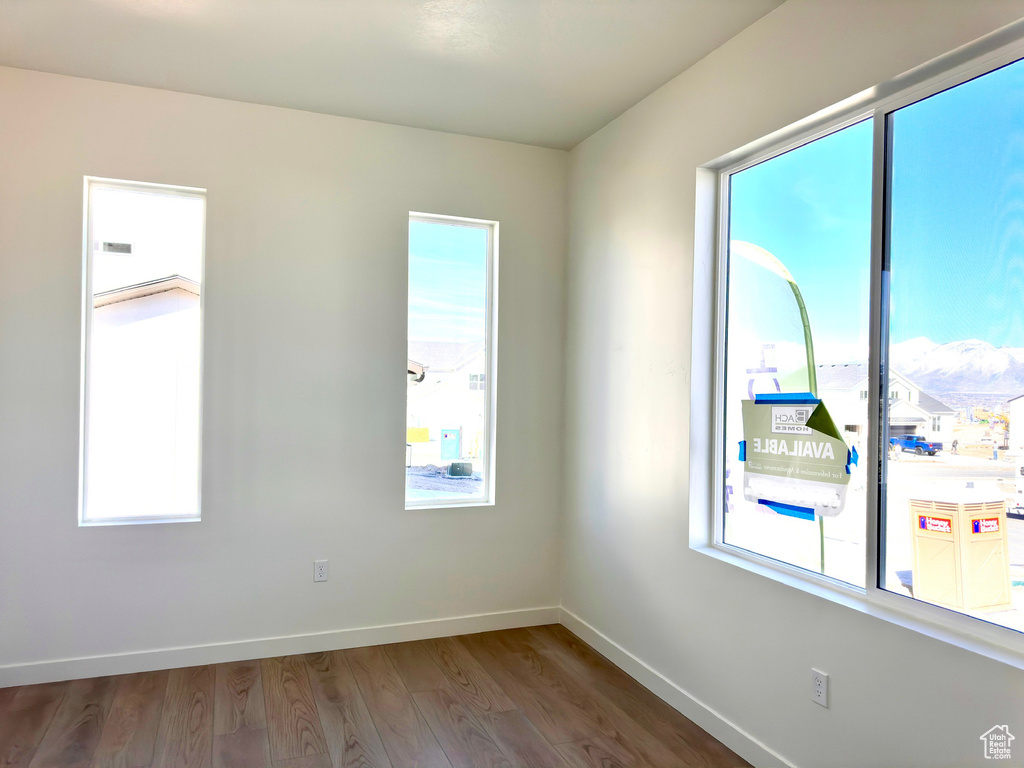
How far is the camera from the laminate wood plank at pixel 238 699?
8.80 feet

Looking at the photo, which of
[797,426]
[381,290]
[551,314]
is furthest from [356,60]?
[797,426]

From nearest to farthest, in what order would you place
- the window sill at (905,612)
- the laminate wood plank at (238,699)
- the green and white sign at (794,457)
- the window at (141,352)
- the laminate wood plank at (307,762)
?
1. the window sill at (905,612)
2. the green and white sign at (794,457)
3. the laminate wood plank at (307,762)
4. the laminate wood plank at (238,699)
5. the window at (141,352)

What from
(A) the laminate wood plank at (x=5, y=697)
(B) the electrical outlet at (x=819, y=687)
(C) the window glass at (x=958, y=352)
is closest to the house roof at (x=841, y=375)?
(C) the window glass at (x=958, y=352)

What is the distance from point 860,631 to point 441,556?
2.19m

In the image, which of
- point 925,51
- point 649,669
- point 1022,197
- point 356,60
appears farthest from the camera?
point 649,669

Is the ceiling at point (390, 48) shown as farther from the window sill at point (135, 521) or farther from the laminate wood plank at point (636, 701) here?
the laminate wood plank at point (636, 701)

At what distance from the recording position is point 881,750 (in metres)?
1.99

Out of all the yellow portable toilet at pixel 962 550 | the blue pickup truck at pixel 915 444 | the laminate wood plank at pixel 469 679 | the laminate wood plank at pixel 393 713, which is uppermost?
the blue pickup truck at pixel 915 444

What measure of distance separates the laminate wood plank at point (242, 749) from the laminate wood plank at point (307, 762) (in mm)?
51

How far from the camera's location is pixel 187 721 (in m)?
2.69

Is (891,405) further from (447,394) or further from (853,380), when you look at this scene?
(447,394)

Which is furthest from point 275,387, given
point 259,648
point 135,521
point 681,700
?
point 681,700

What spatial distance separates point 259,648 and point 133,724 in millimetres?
715

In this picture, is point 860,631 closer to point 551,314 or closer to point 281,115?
point 551,314
